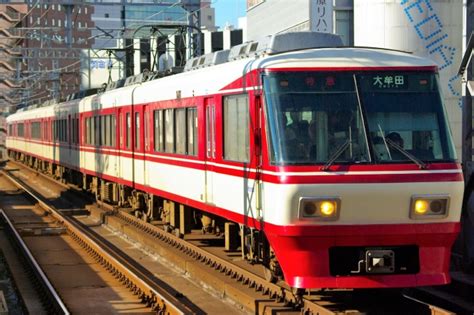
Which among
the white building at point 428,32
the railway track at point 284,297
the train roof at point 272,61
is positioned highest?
the white building at point 428,32

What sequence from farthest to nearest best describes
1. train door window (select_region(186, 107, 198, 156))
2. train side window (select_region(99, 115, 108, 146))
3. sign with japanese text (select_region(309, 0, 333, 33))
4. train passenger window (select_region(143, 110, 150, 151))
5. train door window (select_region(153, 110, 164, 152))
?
sign with japanese text (select_region(309, 0, 333, 33)) < train side window (select_region(99, 115, 108, 146)) < train passenger window (select_region(143, 110, 150, 151)) < train door window (select_region(153, 110, 164, 152)) < train door window (select_region(186, 107, 198, 156))

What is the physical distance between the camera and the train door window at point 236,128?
10.2 metres

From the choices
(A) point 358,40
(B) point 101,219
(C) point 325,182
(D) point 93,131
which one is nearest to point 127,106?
(B) point 101,219

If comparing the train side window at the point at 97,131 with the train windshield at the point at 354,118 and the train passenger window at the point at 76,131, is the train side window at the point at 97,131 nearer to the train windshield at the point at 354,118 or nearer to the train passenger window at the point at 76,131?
the train passenger window at the point at 76,131

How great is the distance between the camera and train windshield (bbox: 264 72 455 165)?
9.06 metres

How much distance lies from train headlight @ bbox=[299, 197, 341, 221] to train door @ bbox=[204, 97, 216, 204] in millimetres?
3056

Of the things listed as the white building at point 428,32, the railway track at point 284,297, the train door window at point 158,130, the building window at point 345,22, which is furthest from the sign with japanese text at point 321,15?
the railway track at point 284,297

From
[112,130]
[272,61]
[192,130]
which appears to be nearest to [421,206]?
[272,61]

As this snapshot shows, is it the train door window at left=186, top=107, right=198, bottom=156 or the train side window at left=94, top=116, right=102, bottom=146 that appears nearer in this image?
the train door window at left=186, top=107, right=198, bottom=156

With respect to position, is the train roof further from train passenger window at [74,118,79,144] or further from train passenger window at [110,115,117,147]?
train passenger window at [74,118,79,144]

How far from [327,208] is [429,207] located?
1018 millimetres

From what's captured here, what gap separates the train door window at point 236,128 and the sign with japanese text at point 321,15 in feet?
66.5

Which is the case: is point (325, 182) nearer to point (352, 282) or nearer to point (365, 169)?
point (365, 169)

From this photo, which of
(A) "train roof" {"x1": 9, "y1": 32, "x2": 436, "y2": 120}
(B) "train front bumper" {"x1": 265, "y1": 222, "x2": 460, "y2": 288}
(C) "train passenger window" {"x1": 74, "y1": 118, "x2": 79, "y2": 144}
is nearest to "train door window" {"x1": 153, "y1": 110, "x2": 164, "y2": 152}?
(A) "train roof" {"x1": 9, "y1": 32, "x2": 436, "y2": 120}
